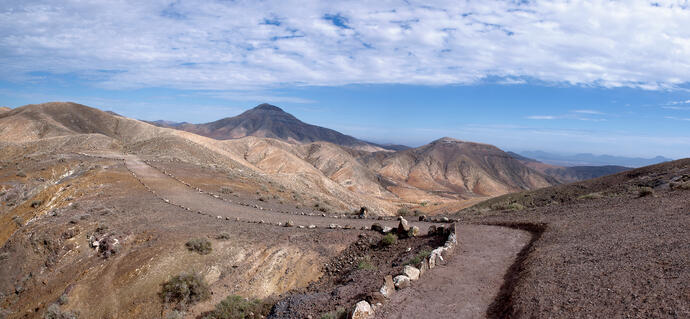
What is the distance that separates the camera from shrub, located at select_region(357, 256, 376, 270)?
1139cm

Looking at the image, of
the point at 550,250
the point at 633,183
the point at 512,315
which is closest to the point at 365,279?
the point at 512,315

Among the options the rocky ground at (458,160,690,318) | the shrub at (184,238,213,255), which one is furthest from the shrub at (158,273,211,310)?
the rocky ground at (458,160,690,318)

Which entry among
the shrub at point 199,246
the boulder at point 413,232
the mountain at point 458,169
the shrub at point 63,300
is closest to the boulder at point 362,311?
the boulder at point 413,232

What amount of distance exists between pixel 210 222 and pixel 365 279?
9618 millimetres

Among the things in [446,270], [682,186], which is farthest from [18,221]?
[682,186]

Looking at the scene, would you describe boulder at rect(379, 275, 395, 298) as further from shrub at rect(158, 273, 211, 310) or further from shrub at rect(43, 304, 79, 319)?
shrub at rect(43, 304, 79, 319)

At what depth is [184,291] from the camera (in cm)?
1097

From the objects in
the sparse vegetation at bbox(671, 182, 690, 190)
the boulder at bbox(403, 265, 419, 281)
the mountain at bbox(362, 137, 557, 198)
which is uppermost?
the sparse vegetation at bbox(671, 182, 690, 190)

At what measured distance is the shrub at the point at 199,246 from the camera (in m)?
13.2

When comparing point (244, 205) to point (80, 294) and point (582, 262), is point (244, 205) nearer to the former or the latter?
point (80, 294)

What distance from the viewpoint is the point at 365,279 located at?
32.6 ft

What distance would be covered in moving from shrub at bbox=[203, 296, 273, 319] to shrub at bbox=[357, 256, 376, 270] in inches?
129

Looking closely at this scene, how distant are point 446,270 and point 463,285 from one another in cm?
103

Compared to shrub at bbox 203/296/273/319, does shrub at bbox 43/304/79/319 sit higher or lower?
lower
